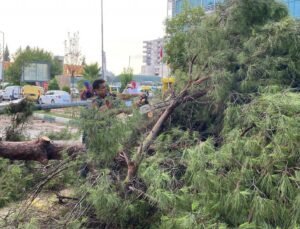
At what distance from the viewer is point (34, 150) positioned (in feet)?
14.1

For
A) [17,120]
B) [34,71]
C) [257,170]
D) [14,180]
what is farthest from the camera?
[34,71]

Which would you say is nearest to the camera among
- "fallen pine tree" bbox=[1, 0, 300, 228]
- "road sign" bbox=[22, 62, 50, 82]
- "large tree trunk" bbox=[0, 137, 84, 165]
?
"fallen pine tree" bbox=[1, 0, 300, 228]

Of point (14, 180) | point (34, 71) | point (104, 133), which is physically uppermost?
point (34, 71)

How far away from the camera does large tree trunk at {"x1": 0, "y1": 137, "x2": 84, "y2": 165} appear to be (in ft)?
14.1

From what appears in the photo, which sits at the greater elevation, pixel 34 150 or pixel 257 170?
pixel 257 170

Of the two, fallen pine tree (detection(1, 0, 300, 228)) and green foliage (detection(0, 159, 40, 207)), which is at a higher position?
fallen pine tree (detection(1, 0, 300, 228))

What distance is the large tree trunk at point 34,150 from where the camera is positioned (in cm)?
431

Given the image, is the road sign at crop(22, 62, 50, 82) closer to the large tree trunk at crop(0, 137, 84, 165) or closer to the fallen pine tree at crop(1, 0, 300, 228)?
the large tree trunk at crop(0, 137, 84, 165)

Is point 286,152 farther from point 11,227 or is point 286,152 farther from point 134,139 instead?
point 11,227

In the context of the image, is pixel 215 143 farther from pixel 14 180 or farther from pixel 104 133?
pixel 14 180

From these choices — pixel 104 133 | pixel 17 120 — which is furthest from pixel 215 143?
pixel 17 120

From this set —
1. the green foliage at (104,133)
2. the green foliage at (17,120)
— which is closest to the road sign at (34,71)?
the green foliage at (17,120)

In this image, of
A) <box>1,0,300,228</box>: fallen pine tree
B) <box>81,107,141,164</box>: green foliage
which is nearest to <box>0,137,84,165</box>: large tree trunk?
<box>1,0,300,228</box>: fallen pine tree

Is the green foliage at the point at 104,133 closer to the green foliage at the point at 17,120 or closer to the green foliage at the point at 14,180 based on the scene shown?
the green foliage at the point at 14,180
